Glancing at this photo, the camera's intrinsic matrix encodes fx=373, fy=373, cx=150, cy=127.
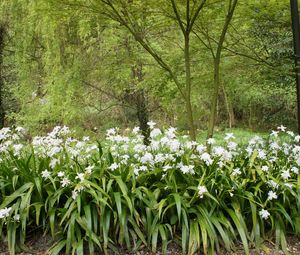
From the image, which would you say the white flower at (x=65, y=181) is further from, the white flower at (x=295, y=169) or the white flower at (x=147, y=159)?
the white flower at (x=295, y=169)

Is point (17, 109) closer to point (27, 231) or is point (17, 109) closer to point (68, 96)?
point (68, 96)

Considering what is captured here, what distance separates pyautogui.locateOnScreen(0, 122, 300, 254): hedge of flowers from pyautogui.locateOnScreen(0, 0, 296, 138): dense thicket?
4.82ft

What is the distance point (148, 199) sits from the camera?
2.86m

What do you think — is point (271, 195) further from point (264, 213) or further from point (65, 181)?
point (65, 181)

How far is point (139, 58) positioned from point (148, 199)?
4.21 m

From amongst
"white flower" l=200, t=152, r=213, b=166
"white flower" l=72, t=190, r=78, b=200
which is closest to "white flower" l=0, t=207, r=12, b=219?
"white flower" l=72, t=190, r=78, b=200

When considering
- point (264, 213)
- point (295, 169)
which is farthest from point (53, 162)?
point (295, 169)

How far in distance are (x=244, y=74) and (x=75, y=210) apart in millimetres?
3473

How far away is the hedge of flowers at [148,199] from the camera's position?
8.85ft

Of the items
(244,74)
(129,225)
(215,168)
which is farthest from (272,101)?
(129,225)

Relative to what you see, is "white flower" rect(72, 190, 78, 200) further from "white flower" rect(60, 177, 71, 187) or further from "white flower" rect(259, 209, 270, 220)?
"white flower" rect(259, 209, 270, 220)

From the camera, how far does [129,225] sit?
2.80 meters

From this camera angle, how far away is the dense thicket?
4.48m

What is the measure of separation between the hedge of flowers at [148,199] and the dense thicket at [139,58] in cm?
147
